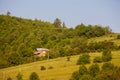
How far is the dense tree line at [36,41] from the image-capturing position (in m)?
112

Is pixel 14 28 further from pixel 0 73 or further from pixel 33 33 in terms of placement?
pixel 0 73

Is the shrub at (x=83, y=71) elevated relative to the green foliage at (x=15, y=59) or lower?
elevated

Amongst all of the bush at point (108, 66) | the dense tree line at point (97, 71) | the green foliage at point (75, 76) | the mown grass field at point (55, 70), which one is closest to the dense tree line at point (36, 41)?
the mown grass field at point (55, 70)

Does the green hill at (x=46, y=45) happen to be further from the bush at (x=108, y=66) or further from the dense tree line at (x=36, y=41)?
the bush at (x=108, y=66)

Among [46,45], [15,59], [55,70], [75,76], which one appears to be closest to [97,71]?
[75,76]

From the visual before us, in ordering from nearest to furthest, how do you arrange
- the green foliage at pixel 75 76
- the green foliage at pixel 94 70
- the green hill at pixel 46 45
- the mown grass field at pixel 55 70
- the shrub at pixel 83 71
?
the green foliage at pixel 75 76 → the green foliage at pixel 94 70 → the shrub at pixel 83 71 → the mown grass field at pixel 55 70 → the green hill at pixel 46 45

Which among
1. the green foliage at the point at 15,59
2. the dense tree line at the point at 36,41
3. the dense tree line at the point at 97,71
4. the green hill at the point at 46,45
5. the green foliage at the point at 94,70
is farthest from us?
the green foliage at the point at 15,59

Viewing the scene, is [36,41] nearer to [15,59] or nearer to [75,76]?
[15,59]

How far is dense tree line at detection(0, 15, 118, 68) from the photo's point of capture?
11169 centimetres

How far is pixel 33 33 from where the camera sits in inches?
6186

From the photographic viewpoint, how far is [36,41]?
142750 mm

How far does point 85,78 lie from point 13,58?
49273mm

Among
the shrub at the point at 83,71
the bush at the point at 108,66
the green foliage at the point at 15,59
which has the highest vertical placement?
the bush at the point at 108,66

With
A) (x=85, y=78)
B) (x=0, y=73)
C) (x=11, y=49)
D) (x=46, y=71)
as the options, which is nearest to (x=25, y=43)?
(x=11, y=49)
